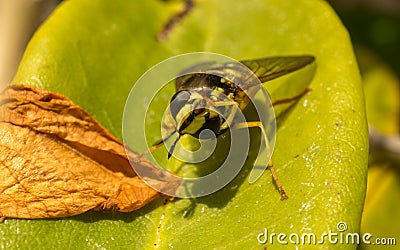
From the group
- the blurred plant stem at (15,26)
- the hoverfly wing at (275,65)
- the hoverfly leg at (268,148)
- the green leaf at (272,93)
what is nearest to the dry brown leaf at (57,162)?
the green leaf at (272,93)

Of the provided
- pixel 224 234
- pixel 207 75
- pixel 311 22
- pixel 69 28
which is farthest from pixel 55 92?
pixel 311 22

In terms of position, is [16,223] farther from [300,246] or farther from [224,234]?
[300,246]

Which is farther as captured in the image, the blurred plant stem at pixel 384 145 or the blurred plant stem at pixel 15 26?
the blurred plant stem at pixel 15 26

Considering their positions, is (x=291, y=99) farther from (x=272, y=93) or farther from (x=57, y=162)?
(x=57, y=162)

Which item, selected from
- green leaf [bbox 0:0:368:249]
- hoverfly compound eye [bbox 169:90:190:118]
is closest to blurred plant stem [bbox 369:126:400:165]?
green leaf [bbox 0:0:368:249]

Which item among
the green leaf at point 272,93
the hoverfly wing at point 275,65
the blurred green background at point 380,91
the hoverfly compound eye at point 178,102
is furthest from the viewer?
the blurred green background at point 380,91

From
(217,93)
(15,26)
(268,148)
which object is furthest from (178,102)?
(15,26)

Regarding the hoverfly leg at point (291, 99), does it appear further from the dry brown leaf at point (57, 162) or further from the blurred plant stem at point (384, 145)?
the blurred plant stem at point (384, 145)
